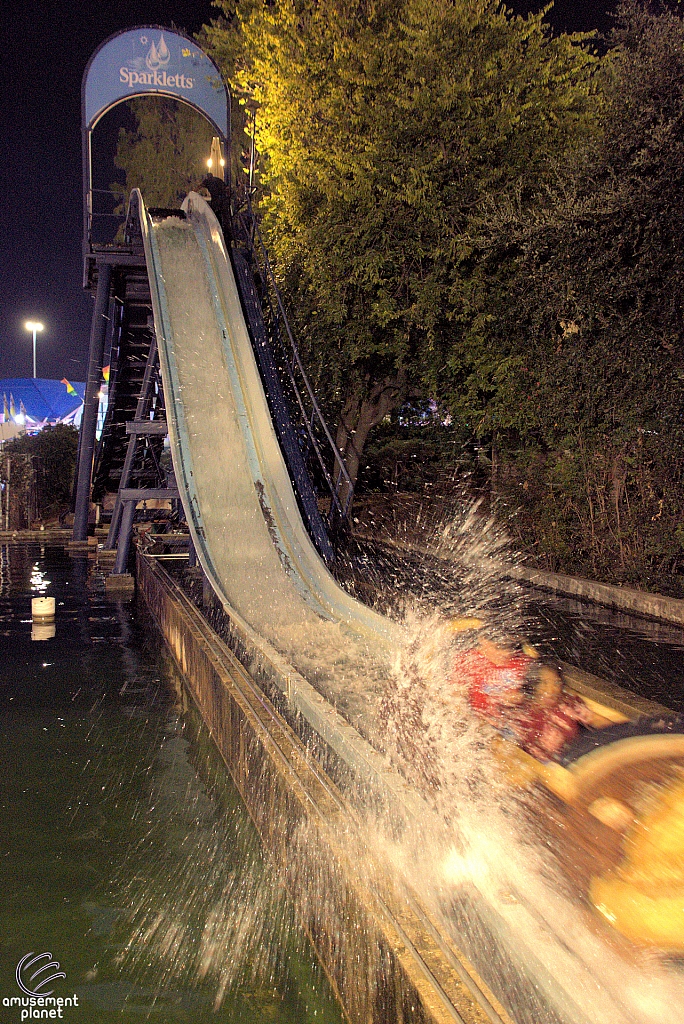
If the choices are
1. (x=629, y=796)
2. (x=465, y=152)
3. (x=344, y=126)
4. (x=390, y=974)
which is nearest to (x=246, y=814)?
Answer: (x=390, y=974)

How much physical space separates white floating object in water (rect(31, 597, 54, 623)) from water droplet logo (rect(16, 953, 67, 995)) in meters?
5.91

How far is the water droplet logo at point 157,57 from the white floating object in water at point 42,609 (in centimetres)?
1008

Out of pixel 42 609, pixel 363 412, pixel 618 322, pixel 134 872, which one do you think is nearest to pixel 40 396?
pixel 363 412

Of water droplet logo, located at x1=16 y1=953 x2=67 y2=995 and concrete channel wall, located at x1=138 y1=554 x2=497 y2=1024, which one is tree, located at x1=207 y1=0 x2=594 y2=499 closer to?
concrete channel wall, located at x1=138 y1=554 x2=497 y2=1024

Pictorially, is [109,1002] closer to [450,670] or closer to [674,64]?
[450,670]

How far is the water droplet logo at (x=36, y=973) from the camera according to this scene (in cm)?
283

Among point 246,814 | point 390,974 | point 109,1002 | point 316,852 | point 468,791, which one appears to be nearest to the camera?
point 390,974

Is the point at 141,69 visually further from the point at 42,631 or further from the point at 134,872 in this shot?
the point at 134,872

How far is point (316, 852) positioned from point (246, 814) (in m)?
1.28

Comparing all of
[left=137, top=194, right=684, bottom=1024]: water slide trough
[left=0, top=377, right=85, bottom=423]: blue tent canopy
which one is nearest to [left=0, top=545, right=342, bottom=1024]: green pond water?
[left=137, top=194, right=684, bottom=1024]: water slide trough

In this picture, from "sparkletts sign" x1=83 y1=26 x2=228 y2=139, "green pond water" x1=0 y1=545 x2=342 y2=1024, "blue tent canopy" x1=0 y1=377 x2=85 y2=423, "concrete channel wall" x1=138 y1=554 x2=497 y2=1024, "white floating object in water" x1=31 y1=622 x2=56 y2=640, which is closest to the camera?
"concrete channel wall" x1=138 y1=554 x2=497 y2=1024

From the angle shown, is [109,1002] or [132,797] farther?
[132,797]

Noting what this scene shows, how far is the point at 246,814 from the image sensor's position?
4.16 meters

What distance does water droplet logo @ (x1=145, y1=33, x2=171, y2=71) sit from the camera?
14.5 meters
